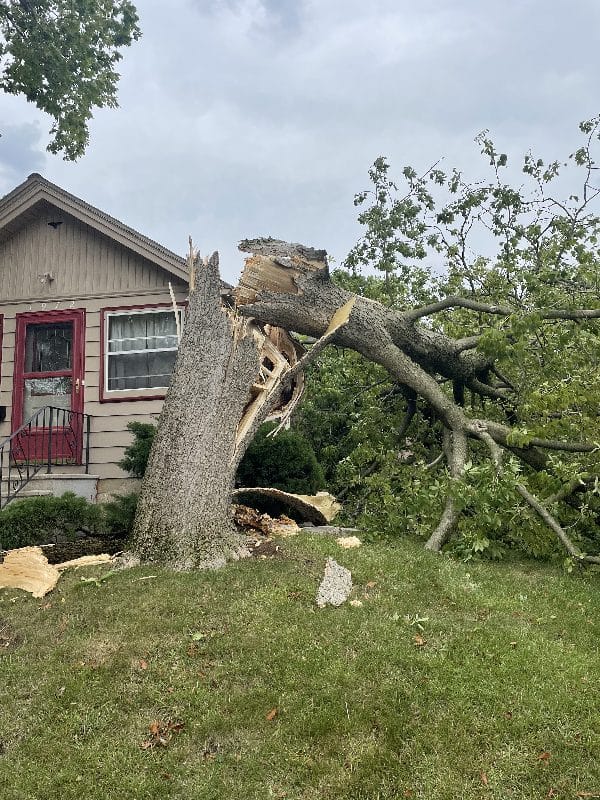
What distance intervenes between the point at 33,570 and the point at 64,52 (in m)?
13.3

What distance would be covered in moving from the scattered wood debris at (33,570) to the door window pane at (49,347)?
536 centimetres

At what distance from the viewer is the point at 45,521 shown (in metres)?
7.31

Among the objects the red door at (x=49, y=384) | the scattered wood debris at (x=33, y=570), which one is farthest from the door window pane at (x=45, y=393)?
the scattered wood debris at (x=33, y=570)

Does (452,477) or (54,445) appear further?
(54,445)

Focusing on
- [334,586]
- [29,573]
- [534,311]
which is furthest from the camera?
[534,311]

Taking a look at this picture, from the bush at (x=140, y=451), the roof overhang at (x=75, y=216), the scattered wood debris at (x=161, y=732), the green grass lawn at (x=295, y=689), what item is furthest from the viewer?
the roof overhang at (x=75, y=216)

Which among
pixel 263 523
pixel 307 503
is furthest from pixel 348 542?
pixel 307 503

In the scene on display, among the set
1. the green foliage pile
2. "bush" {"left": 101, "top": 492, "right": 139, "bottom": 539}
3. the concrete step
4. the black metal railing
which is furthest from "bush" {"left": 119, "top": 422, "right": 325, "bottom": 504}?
the black metal railing

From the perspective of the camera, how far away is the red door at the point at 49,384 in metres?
10.6

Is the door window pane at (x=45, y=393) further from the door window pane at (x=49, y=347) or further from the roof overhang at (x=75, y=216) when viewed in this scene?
the roof overhang at (x=75, y=216)

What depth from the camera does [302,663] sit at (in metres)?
4.14

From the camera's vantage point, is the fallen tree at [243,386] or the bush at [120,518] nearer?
the fallen tree at [243,386]

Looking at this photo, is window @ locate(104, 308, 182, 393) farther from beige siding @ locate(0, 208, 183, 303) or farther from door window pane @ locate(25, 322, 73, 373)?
door window pane @ locate(25, 322, 73, 373)

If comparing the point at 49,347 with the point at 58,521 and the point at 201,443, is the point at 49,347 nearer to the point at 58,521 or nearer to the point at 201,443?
the point at 58,521
